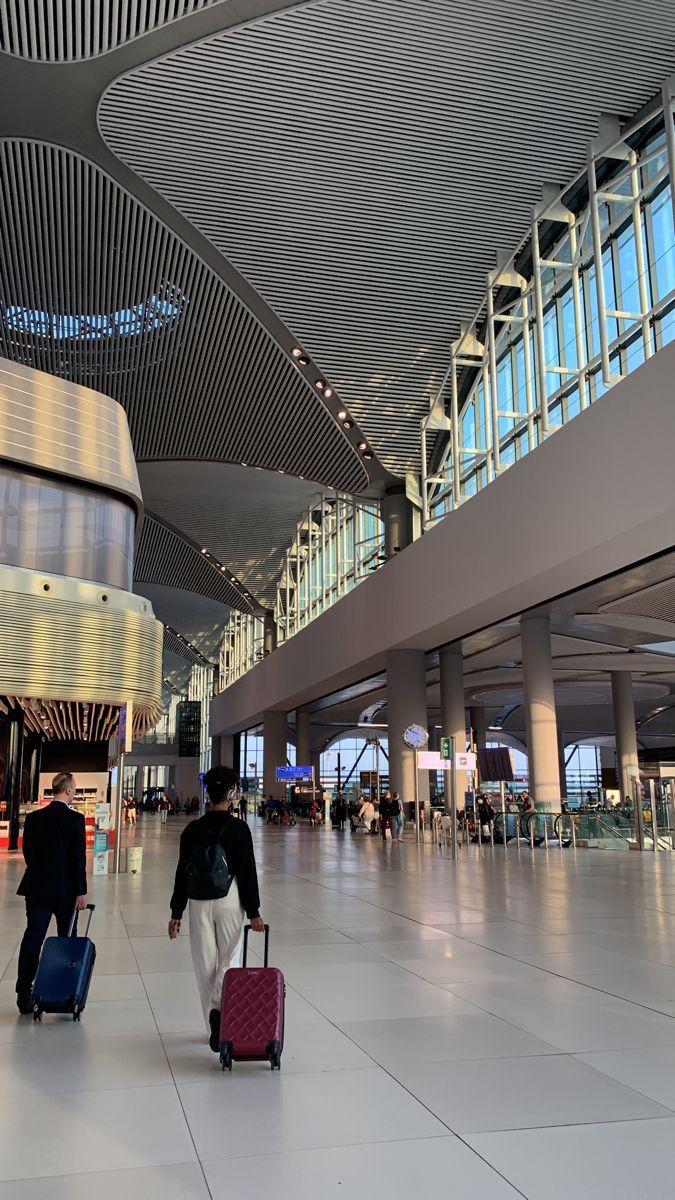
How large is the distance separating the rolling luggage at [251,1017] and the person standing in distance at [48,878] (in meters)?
1.51

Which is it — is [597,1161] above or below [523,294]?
below

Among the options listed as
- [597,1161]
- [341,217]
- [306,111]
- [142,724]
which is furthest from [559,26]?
[142,724]

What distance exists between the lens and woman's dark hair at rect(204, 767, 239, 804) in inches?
196

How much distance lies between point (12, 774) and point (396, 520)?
14283 mm

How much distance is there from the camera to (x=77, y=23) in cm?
1611

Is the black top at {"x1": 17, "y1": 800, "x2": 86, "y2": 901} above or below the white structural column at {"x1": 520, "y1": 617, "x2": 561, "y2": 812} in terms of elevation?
below

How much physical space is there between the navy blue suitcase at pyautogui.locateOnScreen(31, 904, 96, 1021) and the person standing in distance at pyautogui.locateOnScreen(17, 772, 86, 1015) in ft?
0.57

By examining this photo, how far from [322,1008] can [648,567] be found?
589 inches

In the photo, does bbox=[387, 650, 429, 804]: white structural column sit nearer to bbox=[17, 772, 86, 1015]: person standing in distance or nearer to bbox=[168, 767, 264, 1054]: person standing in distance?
bbox=[17, 772, 86, 1015]: person standing in distance

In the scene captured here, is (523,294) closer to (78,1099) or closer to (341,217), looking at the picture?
(341,217)

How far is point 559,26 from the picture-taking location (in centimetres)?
Result: 1650

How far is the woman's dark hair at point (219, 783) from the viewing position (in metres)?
4.97

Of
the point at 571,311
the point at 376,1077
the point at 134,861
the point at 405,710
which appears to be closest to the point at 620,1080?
the point at 376,1077

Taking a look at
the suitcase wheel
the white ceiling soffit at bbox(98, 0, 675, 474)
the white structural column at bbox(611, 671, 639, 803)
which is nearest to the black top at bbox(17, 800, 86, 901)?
the suitcase wheel
